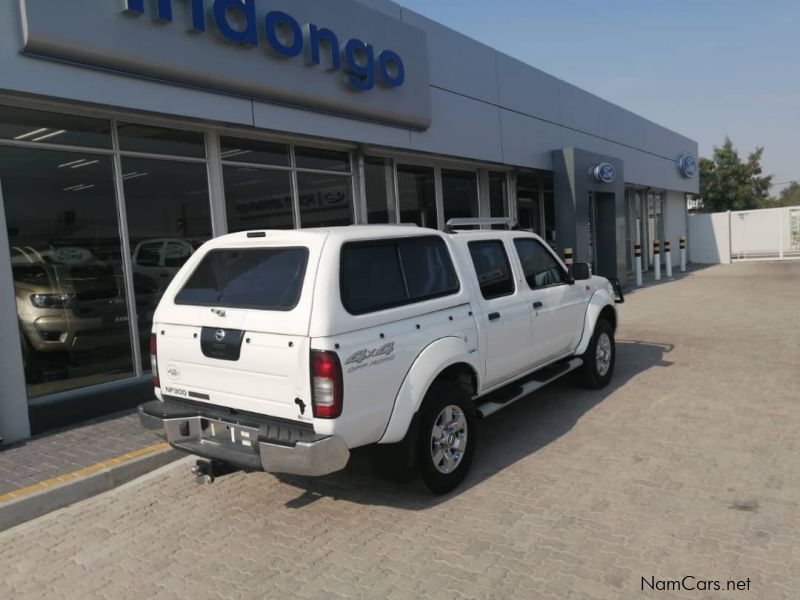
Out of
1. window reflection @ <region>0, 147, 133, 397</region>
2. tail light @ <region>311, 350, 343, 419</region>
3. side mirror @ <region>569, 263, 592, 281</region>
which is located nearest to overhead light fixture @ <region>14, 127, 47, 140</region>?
window reflection @ <region>0, 147, 133, 397</region>

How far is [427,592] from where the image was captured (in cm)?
321

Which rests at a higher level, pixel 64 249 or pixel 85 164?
pixel 85 164

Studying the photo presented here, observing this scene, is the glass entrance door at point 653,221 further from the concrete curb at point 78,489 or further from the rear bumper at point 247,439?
the rear bumper at point 247,439

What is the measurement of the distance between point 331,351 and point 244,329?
690mm

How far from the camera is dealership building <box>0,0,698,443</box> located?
20.1 ft

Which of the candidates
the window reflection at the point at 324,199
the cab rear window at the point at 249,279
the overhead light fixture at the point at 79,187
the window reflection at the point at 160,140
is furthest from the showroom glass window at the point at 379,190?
the cab rear window at the point at 249,279

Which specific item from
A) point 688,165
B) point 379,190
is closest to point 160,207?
point 379,190

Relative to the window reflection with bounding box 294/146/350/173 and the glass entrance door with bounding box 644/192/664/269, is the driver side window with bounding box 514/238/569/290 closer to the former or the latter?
the window reflection with bounding box 294/146/350/173

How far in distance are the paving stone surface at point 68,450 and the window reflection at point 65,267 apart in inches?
32.8

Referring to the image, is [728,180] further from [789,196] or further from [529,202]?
[529,202]

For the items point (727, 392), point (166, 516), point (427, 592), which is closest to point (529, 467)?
point (427, 592)

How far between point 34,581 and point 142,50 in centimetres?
528

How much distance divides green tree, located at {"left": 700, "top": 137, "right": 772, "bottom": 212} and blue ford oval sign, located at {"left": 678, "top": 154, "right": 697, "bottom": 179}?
21187mm

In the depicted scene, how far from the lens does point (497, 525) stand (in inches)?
153
